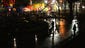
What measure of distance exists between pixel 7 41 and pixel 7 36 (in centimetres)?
34

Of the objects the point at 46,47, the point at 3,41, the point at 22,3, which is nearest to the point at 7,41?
the point at 3,41

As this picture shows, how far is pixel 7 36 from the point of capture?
40.8 feet

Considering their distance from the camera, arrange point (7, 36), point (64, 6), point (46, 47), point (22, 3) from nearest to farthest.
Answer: point (7, 36) < point (46, 47) < point (22, 3) < point (64, 6)

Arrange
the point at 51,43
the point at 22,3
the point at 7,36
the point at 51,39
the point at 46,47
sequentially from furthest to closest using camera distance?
the point at 22,3 < the point at 51,39 < the point at 51,43 < the point at 46,47 < the point at 7,36

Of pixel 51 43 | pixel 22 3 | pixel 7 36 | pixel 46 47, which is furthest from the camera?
pixel 22 3

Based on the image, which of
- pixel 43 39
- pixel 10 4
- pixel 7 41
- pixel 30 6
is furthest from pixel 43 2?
pixel 7 41

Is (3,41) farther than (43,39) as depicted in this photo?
No

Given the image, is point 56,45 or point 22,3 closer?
point 56,45

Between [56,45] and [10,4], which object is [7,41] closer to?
[56,45]

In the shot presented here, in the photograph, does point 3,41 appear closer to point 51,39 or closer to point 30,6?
point 51,39

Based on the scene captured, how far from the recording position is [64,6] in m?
47.2

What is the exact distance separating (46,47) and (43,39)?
2.55m

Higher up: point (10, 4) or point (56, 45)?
point (10, 4)

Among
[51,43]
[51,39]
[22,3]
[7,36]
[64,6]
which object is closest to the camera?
[7,36]
